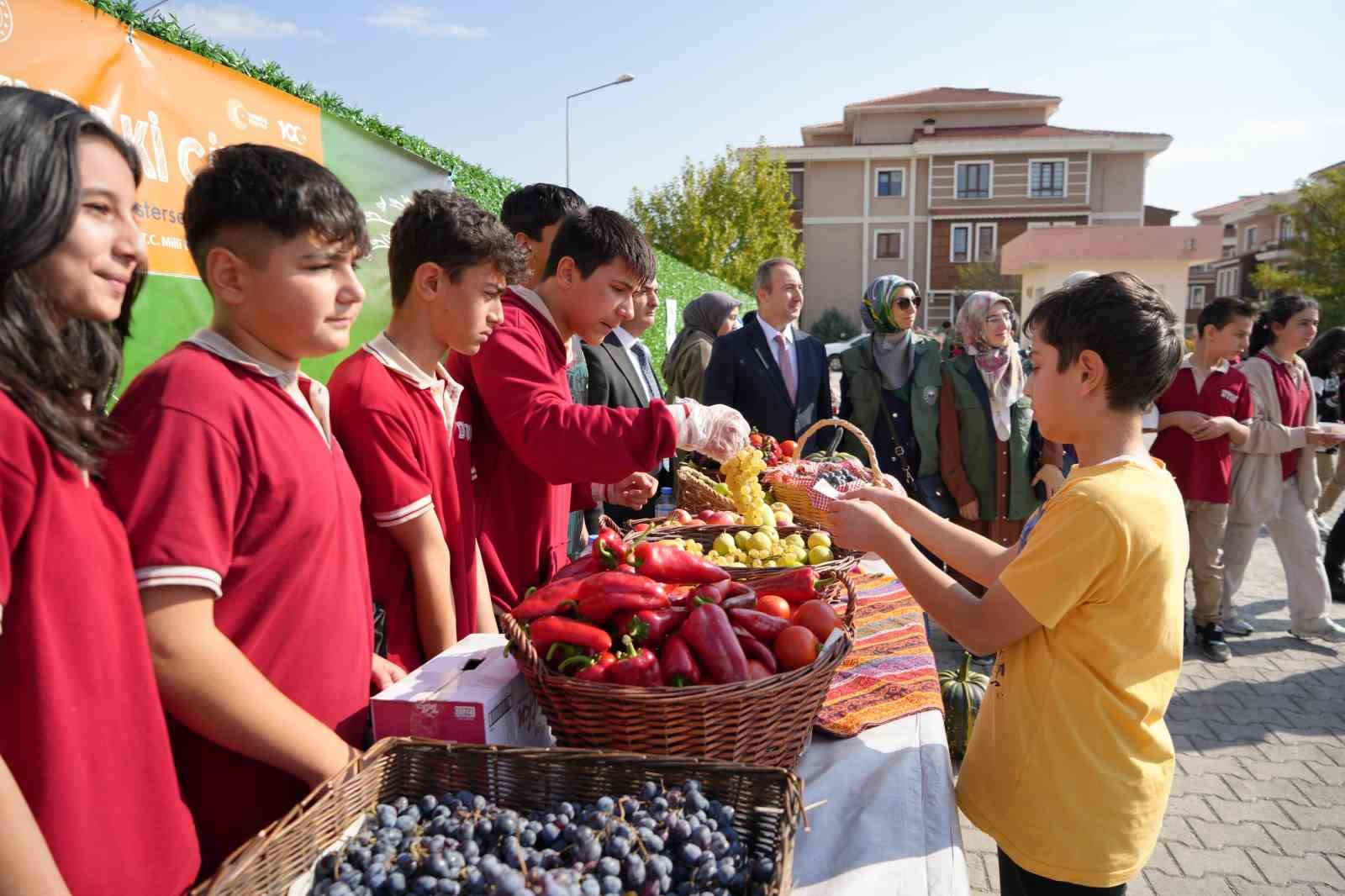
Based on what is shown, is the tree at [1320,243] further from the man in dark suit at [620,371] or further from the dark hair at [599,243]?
the dark hair at [599,243]

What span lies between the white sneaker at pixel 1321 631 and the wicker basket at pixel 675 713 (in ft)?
19.3

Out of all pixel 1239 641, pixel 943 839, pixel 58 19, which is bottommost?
pixel 1239 641

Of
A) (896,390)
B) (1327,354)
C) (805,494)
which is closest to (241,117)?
(805,494)

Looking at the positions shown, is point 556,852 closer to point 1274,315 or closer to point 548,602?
point 548,602

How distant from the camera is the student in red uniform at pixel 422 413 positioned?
1.91 meters

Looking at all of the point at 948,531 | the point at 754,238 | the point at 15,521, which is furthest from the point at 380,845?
the point at 754,238

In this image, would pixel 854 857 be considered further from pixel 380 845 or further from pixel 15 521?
pixel 15 521

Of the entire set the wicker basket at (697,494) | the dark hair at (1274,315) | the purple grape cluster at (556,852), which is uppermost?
the dark hair at (1274,315)

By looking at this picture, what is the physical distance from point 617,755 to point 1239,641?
20.5 feet

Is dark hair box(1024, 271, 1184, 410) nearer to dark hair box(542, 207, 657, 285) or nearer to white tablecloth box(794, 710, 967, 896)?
white tablecloth box(794, 710, 967, 896)

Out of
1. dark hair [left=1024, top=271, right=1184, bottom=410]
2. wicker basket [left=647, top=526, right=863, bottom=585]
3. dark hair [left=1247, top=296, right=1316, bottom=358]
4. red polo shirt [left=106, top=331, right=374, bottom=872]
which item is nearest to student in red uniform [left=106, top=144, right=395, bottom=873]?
red polo shirt [left=106, top=331, right=374, bottom=872]

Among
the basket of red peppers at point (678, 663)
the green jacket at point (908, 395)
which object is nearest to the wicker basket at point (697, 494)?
the basket of red peppers at point (678, 663)

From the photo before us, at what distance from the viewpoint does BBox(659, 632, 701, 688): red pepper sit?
168cm

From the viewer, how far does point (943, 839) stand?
5.49 feet
